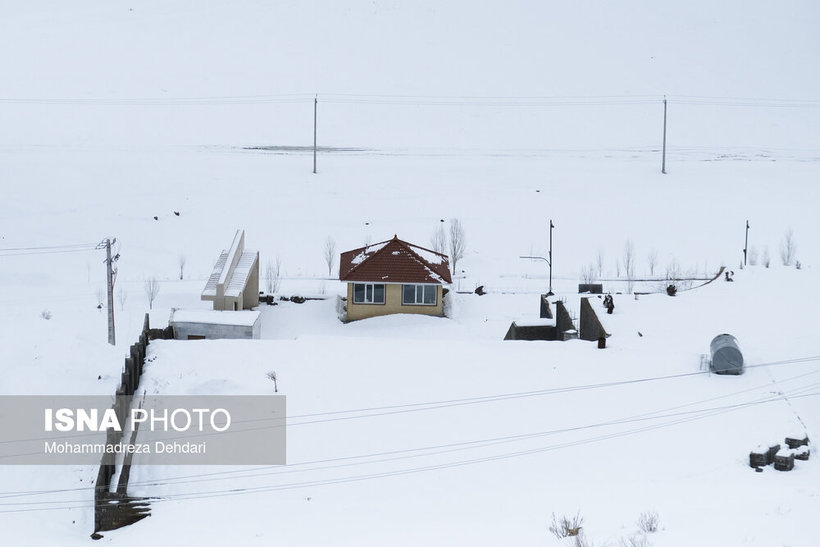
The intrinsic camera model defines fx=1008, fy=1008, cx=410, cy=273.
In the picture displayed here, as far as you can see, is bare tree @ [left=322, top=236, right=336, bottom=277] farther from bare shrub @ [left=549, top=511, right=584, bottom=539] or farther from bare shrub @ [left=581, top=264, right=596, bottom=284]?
bare shrub @ [left=549, top=511, right=584, bottom=539]

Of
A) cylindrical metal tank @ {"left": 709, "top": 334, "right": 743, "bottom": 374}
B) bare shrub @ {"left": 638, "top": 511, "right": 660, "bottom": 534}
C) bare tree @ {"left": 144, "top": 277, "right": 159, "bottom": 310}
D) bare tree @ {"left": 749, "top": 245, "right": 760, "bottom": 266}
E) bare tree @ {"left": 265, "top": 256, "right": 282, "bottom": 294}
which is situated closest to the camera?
bare shrub @ {"left": 638, "top": 511, "right": 660, "bottom": 534}

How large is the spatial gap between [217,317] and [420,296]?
24.7 feet

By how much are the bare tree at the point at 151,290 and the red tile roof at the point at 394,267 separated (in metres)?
6.92

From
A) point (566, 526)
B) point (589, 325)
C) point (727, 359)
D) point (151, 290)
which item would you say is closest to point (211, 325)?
point (151, 290)

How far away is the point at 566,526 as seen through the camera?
16719 mm

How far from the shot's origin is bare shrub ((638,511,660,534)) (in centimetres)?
1611

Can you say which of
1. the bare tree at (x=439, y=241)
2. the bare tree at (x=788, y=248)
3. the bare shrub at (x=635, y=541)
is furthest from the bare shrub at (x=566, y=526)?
the bare tree at (x=788, y=248)

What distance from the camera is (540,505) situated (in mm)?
18984

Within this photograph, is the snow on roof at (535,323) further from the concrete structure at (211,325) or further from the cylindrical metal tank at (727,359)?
the concrete structure at (211,325)

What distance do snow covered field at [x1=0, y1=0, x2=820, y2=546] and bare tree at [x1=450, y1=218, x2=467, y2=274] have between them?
2.75 ft

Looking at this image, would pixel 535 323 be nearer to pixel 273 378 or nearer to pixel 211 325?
pixel 211 325

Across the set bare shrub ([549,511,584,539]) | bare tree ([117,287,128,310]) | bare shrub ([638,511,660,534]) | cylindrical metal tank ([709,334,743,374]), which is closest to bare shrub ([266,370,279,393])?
bare shrub ([549,511,584,539])

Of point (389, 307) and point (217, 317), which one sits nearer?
point (217, 317)

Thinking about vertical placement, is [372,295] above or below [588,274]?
below
